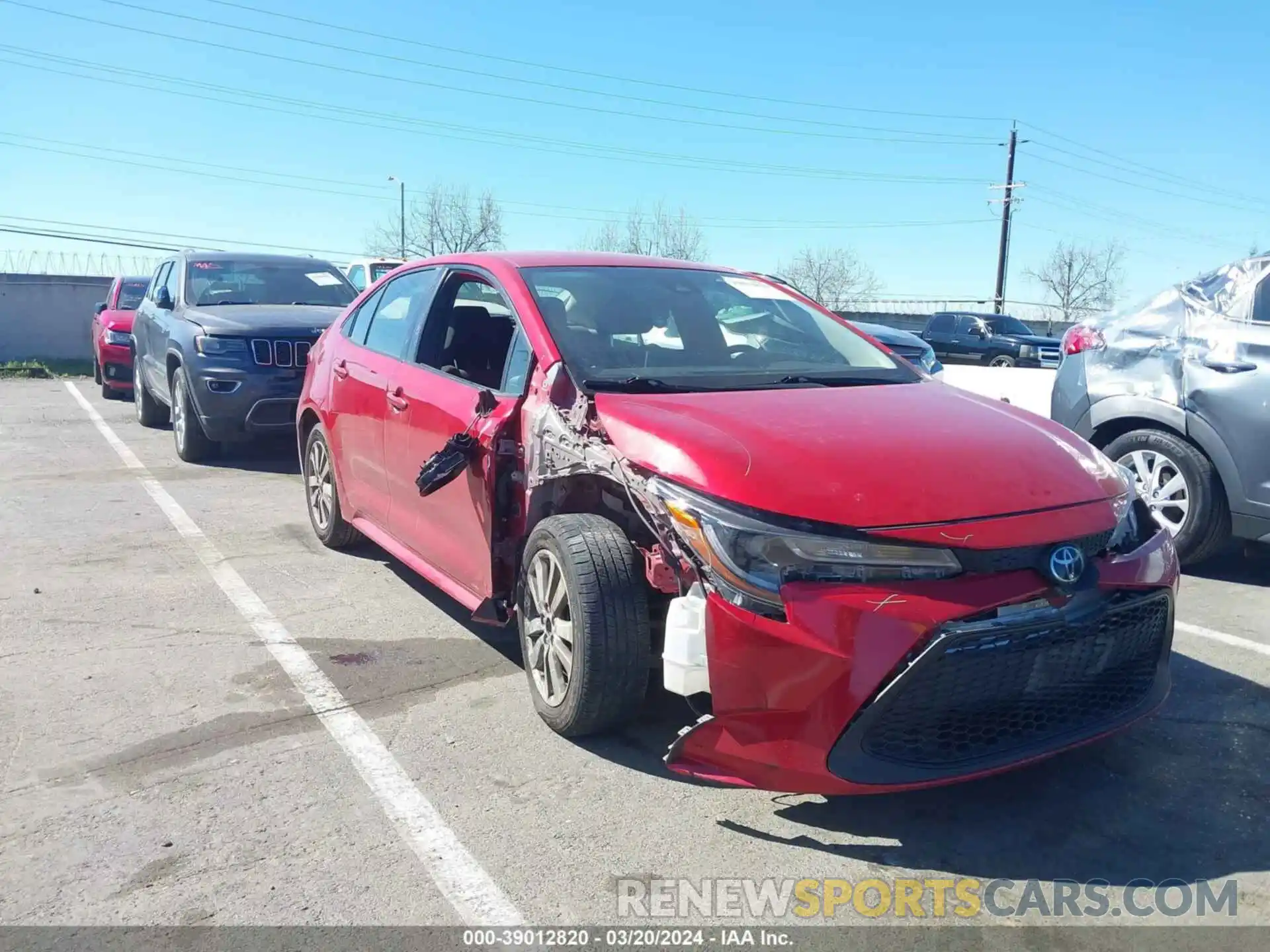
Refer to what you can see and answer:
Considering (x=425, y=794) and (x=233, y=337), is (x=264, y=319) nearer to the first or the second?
(x=233, y=337)

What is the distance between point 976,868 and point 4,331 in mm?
25965

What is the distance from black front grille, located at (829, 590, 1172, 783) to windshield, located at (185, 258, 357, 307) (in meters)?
8.15

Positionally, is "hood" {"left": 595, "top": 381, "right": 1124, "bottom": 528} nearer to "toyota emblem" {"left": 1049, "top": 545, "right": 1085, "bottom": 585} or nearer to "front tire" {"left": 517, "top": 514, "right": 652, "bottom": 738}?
"toyota emblem" {"left": 1049, "top": 545, "right": 1085, "bottom": 585}

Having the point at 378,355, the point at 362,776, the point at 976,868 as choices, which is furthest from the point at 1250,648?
the point at 378,355

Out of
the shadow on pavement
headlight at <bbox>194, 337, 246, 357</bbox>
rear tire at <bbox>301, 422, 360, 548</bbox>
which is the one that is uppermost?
headlight at <bbox>194, 337, 246, 357</bbox>

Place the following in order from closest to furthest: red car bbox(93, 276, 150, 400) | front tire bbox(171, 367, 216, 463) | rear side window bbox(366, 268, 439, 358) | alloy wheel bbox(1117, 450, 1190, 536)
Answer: rear side window bbox(366, 268, 439, 358), alloy wheel bbox(1117, 450, 1190, 536), front tire bbox(171, 367, 216, 463), red car bbox(93, 276, 150, 400)

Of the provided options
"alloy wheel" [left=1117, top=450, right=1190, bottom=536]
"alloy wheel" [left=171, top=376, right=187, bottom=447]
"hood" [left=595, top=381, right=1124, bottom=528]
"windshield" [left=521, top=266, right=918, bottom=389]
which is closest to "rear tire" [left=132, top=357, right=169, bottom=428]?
"alloy wheel" [left=171, top=376, right=187, bottom=447]

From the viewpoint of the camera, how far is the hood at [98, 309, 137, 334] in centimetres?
1417

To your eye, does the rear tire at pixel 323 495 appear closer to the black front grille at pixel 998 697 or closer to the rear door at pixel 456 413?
the rear door at pixel 456 413

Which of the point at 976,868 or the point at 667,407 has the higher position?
the point at 667,407

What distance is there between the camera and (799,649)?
2.79m

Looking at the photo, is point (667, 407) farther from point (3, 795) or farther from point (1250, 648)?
point (1250, 648)

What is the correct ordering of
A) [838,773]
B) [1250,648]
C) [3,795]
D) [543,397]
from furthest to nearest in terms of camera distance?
[1250,648] < [543,397] < [3,795] < [838,773]

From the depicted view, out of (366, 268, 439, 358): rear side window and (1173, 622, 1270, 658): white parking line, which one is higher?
(366, 268, 439, 358): rear side window
